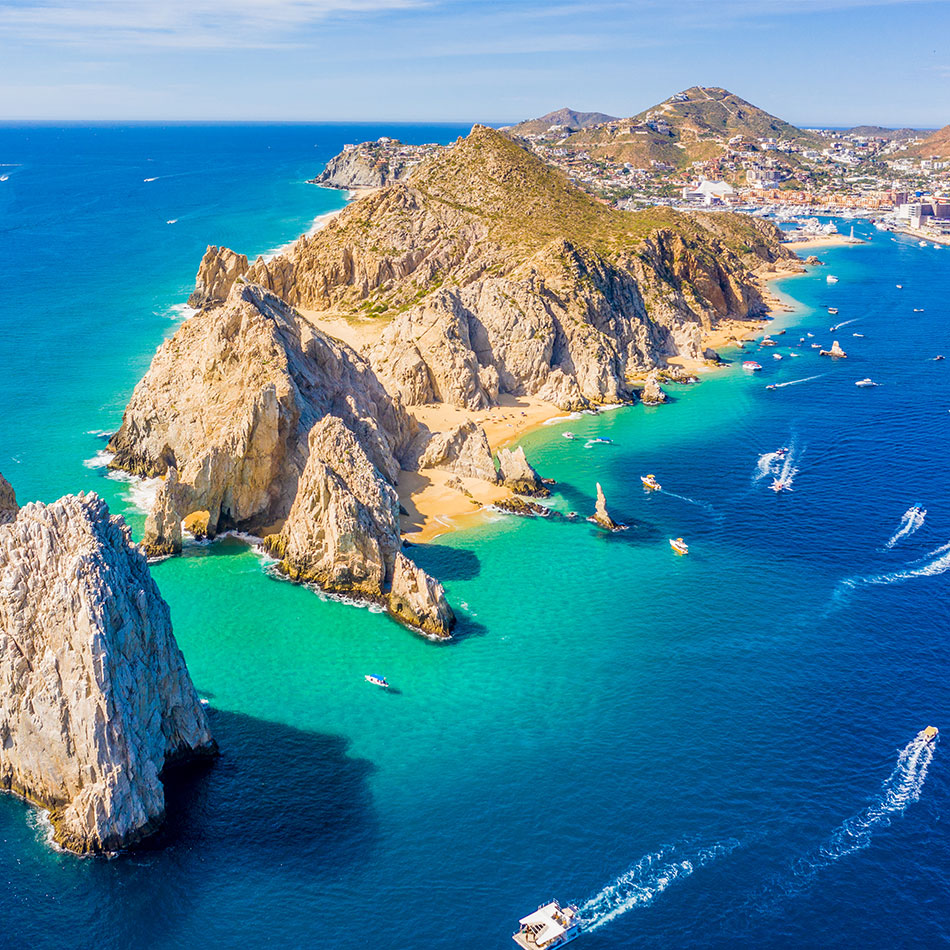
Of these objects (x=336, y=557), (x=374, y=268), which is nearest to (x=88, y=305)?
(x=374, y=268)

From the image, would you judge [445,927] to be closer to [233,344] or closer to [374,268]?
[233,344]

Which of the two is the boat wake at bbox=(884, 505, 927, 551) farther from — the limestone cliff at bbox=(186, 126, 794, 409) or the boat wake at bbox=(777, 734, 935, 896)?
the limestone cliff at bbox=(186, 126, 794, 409)

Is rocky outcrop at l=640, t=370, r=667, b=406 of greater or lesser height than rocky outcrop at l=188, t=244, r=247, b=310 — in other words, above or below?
below

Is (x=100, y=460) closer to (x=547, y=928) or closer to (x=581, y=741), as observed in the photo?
(x=581, y=741)

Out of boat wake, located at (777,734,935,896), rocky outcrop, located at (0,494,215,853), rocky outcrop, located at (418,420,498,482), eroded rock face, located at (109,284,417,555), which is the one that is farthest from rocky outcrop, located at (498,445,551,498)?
rocky outcrop, located at (0,494,215,853)

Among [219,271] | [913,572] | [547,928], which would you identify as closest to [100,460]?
[219,271]

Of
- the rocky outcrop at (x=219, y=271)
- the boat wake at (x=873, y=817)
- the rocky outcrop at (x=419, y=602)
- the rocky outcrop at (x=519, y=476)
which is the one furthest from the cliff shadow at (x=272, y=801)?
the rocky outcrop at (x=219, y=271)
